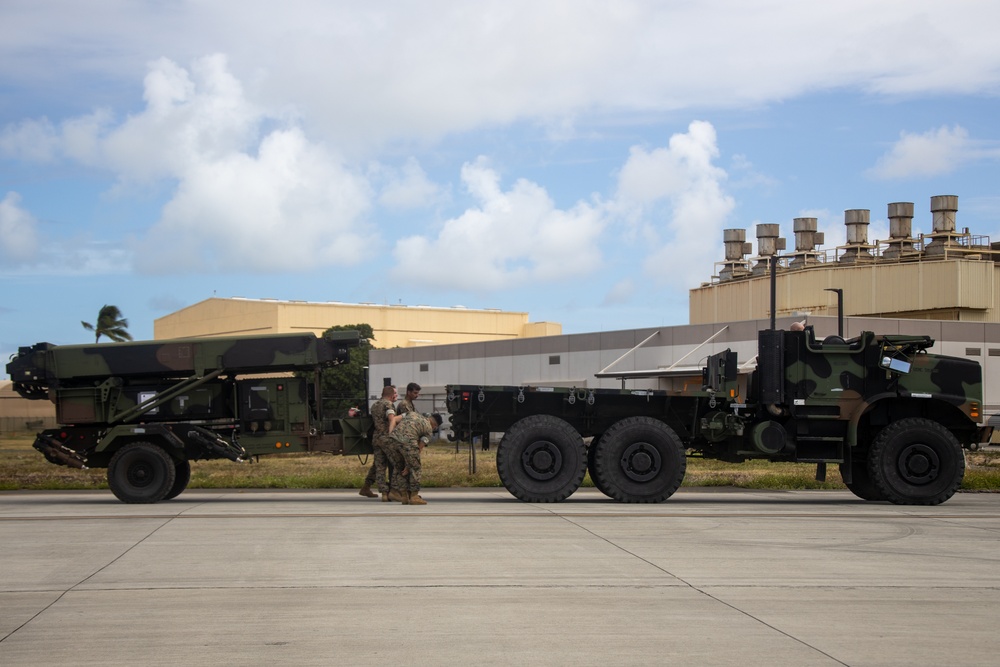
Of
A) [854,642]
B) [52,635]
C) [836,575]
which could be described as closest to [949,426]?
[836,575]

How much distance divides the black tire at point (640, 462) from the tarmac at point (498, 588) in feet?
4.21

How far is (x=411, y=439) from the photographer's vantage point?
577 inches

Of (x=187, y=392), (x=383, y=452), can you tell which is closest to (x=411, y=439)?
(x=383, y=452)

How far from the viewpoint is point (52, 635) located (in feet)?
22.4

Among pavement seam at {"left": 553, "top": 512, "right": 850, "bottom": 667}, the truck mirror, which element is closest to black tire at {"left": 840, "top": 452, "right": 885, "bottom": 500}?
the truck mirror

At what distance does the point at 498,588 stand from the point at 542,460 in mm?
6949

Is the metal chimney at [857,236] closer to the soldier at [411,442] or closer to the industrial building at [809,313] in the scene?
the industrial building at [809,313]

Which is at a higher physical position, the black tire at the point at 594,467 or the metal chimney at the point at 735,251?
the metal chimney at the point at 735,251

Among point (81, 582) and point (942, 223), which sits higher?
point (942, 223)

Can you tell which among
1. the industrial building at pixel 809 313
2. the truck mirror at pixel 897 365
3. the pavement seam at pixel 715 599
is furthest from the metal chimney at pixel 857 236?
the pavement seam at pixel 715 599

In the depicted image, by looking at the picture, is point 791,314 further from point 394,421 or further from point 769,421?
point 394,421

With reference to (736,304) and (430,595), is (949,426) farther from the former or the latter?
(736,304)

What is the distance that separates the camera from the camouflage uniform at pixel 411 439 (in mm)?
14648

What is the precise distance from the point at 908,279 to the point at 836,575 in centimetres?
4321
